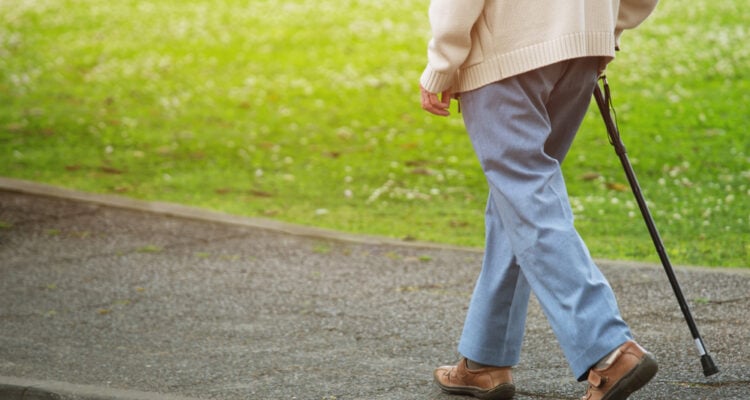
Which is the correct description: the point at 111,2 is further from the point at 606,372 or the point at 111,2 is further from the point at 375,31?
the point at 606,372

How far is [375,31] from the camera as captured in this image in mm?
16250

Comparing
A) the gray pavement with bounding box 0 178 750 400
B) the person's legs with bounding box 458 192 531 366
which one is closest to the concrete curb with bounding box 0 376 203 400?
the gray pavement with bounding box 0 178 750 400

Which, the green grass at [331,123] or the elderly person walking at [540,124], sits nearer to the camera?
the elderly person walking at [540,124]

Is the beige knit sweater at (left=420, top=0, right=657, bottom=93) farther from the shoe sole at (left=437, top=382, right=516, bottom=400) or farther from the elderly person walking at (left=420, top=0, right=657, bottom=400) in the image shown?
the shoe sole at (left=437, top=382, right=516, bottom=400)

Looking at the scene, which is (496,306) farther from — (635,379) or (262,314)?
(262,314)

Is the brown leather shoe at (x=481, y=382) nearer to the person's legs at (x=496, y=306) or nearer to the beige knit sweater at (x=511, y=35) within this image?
the person's legs at (x=496, y=306)

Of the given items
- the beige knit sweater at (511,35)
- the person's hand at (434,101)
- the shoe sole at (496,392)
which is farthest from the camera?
the shoe sole at (496,392)

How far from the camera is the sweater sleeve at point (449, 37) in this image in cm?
331

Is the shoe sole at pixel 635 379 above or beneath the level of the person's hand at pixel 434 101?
beneath

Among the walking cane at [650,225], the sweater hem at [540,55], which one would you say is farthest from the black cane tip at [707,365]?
the sweater hem at [540,55]

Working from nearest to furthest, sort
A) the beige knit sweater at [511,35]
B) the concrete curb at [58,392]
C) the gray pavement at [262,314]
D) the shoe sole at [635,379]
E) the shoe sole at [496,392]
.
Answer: the shoe sole at [635,379]
the beige knit sweater at [511,35]
the shoe sole at [496,392]
the concrete curb at [58,392]
the gray pavement at [262,314]

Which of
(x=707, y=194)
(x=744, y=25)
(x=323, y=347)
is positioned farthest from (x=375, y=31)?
(x=323, y=347)

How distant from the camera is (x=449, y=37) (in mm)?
3346

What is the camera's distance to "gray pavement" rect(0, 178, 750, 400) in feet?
13.3
